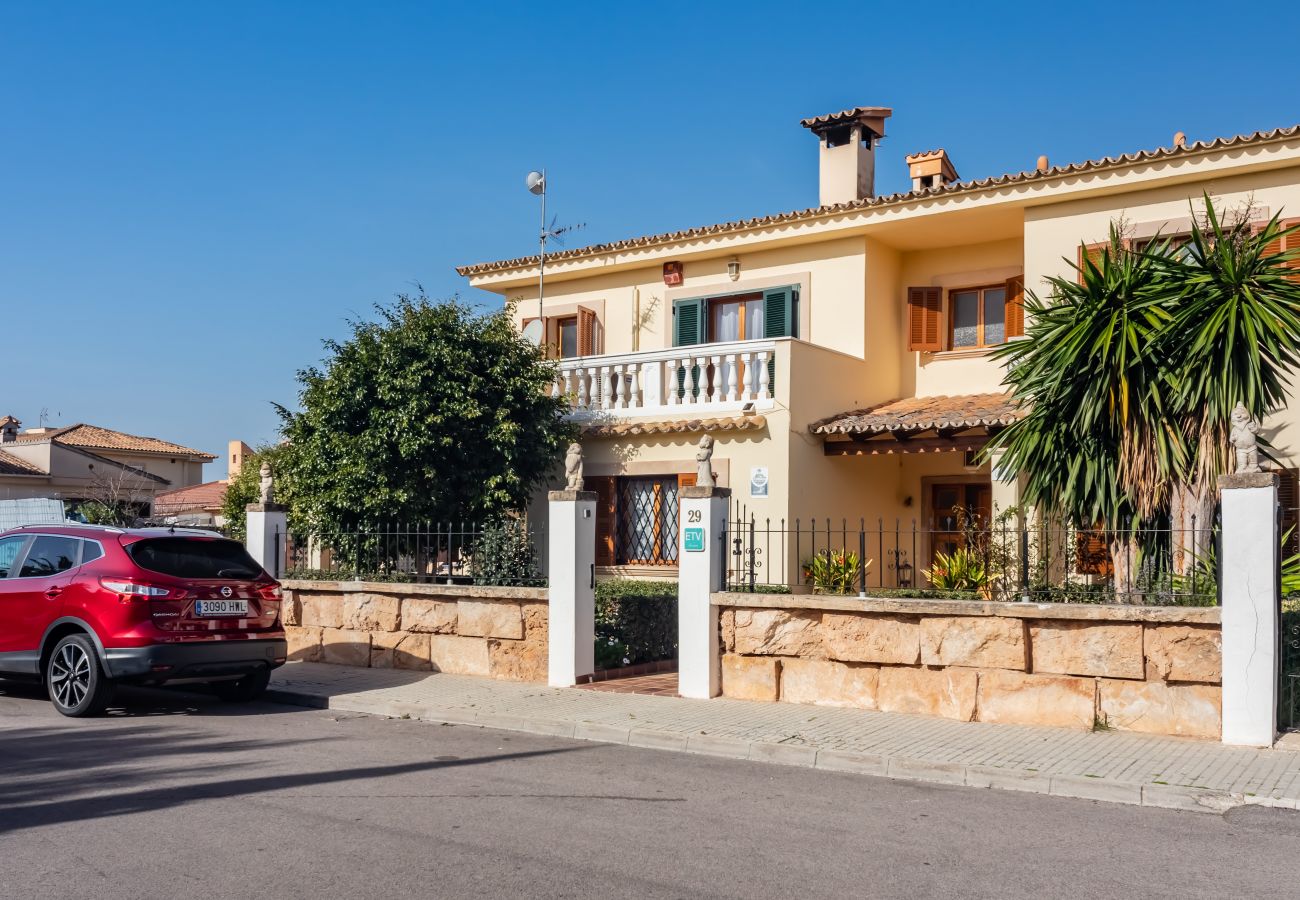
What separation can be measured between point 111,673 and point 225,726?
1.13 meters

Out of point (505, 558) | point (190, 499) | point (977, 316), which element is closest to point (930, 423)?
point (977, 316)

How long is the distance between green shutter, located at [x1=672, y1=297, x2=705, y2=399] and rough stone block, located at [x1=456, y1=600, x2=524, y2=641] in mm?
7788

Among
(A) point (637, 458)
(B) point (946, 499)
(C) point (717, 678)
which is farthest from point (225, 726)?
(B) point (946, 499)

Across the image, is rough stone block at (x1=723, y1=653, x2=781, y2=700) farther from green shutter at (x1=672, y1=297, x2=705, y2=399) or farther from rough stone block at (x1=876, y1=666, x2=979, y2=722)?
green shutter at (x1=672, y1=297, x2=705, y2=399)

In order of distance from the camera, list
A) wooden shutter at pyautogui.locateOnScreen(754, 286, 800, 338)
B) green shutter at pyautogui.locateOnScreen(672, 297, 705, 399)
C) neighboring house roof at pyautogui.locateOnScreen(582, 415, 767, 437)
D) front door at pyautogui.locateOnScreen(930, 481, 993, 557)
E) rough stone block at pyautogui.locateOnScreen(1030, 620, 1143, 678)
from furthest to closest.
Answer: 1. green shutter at pyautogui.locateOnScreen(672, 297, 705, 399)
2. wooden shutter at pyautogui.locateOnScreen(754, 286, 800, 338)
3. front door at pyautogui.locateOnScreen(930, 481, 993, 557)
4. neighboring house roof at pyautogui.locateOnScreen(582, 415, 767, 437)
5. rough stone block at pyautogui.locateOnScreen(1030, 620, 1143, 678)

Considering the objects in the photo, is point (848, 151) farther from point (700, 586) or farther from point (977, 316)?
point (700, 586)

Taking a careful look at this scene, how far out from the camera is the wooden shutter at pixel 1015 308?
56.9 feet

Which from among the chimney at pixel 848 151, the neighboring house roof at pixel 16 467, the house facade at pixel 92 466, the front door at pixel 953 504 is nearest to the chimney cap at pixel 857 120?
the chimney at pixel 848 151

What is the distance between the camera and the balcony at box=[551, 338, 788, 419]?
17.0 metres

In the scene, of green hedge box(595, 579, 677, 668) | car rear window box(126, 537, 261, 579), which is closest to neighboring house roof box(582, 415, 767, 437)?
green hedge box(595, 579, 677, 668)

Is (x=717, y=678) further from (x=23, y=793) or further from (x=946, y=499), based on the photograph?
(x=946, y=499)

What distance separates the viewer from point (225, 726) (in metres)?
10.1

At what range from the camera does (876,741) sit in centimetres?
901

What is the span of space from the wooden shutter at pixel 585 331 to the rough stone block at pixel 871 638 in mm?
10977
